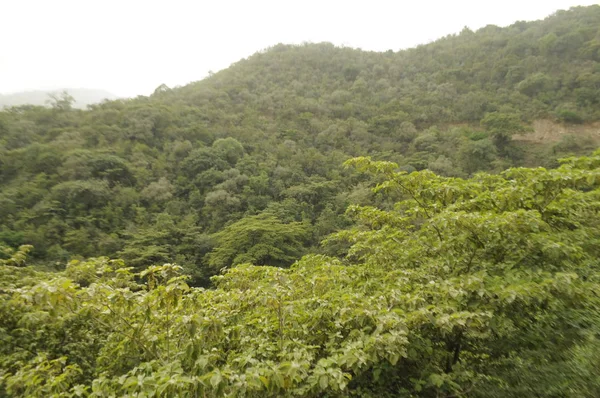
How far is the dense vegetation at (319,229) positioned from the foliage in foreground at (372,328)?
0.07 feet

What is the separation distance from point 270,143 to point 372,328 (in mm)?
23339

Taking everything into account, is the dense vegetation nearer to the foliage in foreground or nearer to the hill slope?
the foliage in foreground

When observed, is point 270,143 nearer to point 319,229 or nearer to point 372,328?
point 319,229

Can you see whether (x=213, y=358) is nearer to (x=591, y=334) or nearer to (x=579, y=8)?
(x=591, y=334)

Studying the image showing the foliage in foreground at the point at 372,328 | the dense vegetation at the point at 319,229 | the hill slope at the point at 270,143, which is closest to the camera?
the foliage in foreground at the point at 372,328

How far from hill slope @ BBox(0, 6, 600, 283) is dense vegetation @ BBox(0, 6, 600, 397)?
0.15 m

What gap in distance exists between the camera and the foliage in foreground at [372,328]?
2.12m

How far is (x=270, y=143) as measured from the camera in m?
25.0

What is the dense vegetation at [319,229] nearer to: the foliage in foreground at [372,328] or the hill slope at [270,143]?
the foliage in foreground at [372,328]

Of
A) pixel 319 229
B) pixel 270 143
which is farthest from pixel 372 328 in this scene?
pixel 270 143

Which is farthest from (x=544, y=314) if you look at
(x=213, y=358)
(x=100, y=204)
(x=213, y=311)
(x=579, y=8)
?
(x=579, y=8)

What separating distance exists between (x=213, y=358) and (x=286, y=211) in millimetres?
16046

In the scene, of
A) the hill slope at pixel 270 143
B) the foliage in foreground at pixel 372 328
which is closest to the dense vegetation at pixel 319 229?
the foliage in foreground at pixel 372 328

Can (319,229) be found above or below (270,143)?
below
